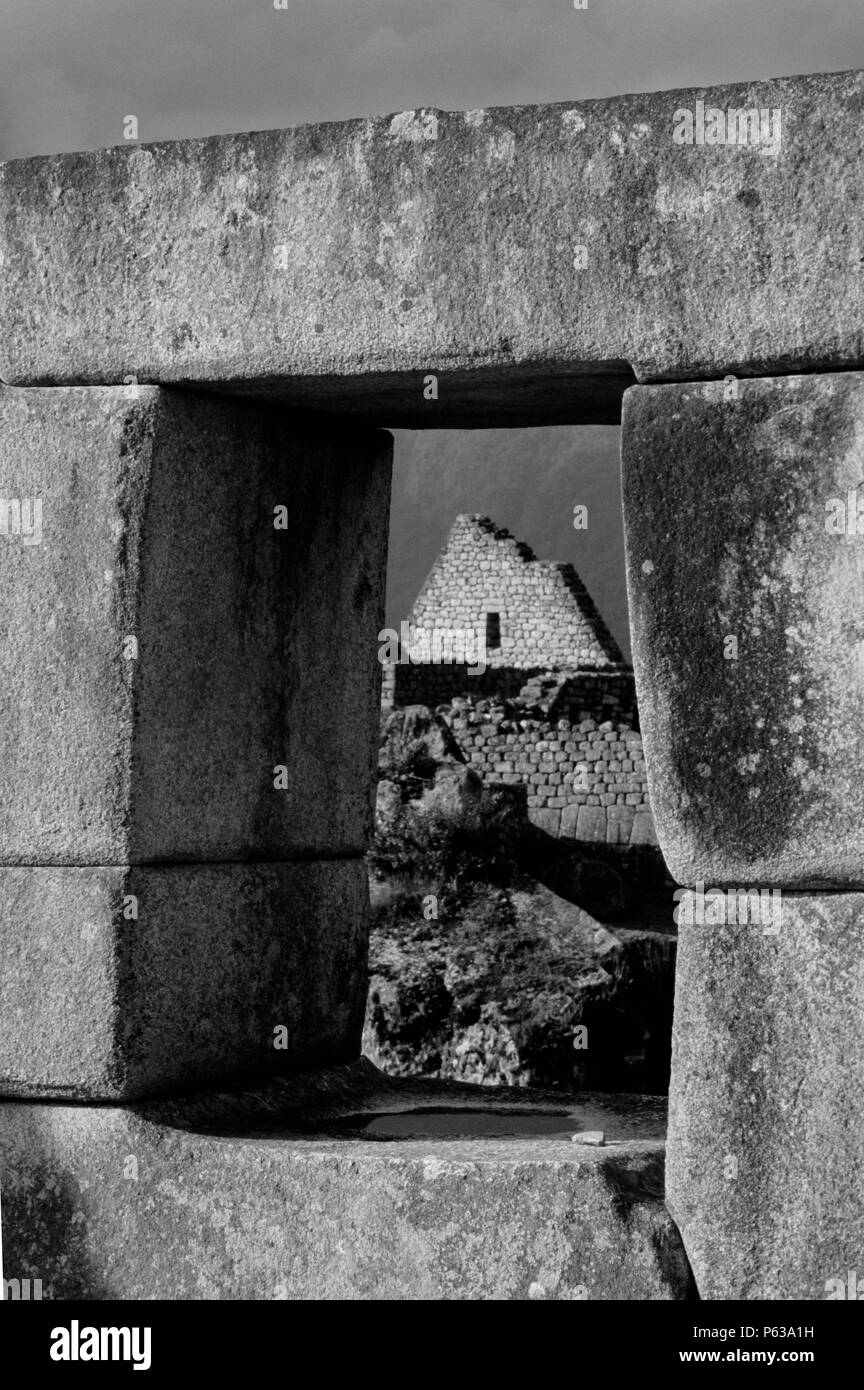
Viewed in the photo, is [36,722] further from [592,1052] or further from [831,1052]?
[592,1052]

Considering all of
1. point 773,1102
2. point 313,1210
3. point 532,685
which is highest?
point 532,685

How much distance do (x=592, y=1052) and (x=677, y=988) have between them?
4.27 metres

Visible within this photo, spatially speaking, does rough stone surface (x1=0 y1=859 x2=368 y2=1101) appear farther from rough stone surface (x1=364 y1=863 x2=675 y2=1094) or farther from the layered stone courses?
rough stone surface (x1=364 y1=863 x2=675 y2=1094)

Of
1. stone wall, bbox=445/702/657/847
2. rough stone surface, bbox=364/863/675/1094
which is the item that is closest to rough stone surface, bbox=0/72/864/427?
rough stone surface, bbox=364/863/675/1094

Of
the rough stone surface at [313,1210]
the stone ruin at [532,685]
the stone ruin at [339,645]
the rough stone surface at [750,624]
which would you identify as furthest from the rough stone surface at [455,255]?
the stone ruin at [532,685]

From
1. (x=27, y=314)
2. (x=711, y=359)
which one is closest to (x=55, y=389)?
(x=27, y=314)

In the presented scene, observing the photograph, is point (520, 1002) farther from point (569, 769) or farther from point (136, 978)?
point (569, 769)

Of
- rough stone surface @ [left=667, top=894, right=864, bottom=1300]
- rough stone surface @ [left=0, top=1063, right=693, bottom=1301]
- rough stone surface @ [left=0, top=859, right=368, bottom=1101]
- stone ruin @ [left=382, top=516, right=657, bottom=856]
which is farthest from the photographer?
stone ruin @ [left=382, top=516, right=657, bottom=856]

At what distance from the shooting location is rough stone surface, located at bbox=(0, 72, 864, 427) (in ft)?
12.2

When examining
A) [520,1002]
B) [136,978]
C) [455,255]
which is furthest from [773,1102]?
[520,1002]

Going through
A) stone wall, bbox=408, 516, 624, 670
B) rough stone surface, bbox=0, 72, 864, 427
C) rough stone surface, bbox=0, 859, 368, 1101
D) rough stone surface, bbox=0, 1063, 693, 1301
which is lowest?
rough stone surface, bbox=0, 1063, 693, 1301

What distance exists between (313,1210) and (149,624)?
1.30 meters

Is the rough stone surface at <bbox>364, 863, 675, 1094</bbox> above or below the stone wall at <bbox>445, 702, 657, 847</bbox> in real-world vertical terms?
below

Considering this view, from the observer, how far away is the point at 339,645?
488 cm
